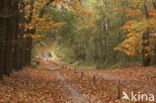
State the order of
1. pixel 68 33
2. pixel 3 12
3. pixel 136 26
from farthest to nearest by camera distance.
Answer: pixel 68 33 → pixel 136 26 → pixel 3 12

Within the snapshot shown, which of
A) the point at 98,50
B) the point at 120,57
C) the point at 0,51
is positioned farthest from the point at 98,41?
the point at 0,51

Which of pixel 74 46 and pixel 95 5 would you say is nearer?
pixel 95 5

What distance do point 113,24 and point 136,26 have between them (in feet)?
69.2

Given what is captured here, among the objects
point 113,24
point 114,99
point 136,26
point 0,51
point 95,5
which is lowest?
point 114,99

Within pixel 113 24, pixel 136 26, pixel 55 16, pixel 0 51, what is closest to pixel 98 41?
pixel 113 24

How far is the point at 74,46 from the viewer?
45.5m

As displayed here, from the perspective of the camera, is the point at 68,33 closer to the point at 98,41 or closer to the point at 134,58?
the point at 98,41

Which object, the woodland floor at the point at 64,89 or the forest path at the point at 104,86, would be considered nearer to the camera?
the woodland floor at the point at 64,89

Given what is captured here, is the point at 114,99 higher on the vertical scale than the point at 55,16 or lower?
lower

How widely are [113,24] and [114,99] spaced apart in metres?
27.0

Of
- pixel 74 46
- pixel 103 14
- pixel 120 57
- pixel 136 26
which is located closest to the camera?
pixel 136 26

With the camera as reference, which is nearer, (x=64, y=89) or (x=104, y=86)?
(x=64, y=89)

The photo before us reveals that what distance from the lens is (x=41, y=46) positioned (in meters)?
40.2

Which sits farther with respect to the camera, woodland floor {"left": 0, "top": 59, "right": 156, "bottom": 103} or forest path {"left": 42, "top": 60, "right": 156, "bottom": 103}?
forest path {"left": 42, "top": 60, "right": 156, "bottom": 103}
